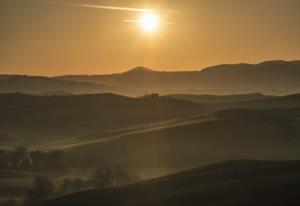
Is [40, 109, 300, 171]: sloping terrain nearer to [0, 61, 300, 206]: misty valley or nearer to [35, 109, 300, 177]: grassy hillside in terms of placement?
[35, 109, 300, 177]: grassy hillside

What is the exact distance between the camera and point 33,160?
67.6 m

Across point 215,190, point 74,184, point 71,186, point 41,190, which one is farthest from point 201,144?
point 215,190

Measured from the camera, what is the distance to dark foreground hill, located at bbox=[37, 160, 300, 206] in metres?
32.2

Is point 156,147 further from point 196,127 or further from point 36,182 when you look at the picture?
point 36,182

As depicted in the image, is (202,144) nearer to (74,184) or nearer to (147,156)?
(147,156)

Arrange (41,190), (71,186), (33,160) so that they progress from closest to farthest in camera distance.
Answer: (41,190) < (71,186) < (33,160)

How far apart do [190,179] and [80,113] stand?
96.9 metres

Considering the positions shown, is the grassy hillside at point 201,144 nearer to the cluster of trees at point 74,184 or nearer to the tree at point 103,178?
the cluster of trees at point 74,184

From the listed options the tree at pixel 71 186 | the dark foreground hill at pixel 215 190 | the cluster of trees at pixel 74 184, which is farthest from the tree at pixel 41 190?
the dark foreground hill at pixel 215 190

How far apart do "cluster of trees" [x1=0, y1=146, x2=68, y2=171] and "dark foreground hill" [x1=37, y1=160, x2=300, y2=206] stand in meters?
23.2

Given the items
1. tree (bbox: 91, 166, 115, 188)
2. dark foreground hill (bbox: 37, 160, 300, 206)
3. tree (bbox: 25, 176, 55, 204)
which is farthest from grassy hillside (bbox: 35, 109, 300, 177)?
dark foreground hill (bbox: 37, 160, 300, 206)

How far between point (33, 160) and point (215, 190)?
3512 centimetres

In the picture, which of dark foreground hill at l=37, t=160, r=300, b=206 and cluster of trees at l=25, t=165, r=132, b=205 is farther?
cluster of trees at l=25, t=165, r=132, b=205

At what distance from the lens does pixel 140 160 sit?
69.6m
